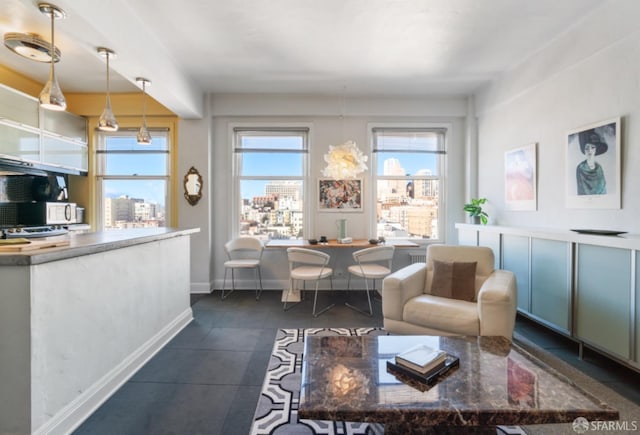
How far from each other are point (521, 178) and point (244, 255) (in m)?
4.02

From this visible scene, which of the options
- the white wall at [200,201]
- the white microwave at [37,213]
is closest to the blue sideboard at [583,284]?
the white wall at [200,201]

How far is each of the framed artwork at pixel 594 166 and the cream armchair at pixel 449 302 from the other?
1.02m

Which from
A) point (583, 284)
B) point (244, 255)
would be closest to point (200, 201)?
point (244, 255)

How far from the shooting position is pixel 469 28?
2.79 meters

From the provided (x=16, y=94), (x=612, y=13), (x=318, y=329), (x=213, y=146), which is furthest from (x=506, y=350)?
(x=16, y=94)

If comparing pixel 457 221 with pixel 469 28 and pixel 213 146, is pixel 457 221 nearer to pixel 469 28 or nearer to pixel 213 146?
pixel 469 28

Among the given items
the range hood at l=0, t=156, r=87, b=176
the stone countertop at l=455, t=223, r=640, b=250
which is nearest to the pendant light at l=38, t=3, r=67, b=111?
the range hood at l=0, t=156, r=87, b=176

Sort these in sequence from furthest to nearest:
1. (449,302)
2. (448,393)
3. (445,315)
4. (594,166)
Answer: (594,166) → (449,302) → (445,315) → (448,393)

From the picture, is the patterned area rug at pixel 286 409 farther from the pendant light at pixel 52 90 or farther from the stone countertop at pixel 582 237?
the pendant light at pixel 52 90

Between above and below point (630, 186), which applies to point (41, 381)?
below

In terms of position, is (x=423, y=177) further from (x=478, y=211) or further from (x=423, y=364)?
(x=423, y=364)

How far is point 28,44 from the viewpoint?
8.80ft

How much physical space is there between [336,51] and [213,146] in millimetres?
2419

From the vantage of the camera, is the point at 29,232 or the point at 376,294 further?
the point at 376,294
